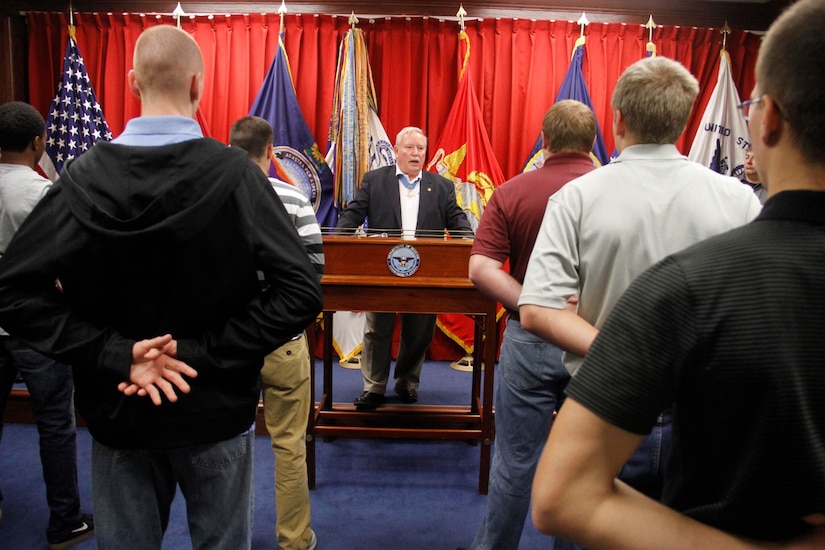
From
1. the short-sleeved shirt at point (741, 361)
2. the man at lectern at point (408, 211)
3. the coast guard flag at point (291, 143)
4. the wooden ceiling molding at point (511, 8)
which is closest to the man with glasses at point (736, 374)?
the short-sleeved shirt at point (741, 361)

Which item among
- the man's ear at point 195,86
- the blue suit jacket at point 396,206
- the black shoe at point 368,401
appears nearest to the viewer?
the man's ear at point 195,86

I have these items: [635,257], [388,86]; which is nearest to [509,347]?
[635,257]

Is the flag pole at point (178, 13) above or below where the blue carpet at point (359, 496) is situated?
above

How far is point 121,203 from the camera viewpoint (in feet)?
3.63

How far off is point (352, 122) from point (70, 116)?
2.19 m

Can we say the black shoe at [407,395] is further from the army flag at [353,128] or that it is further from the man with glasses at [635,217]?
the man with glasses at [635,217]

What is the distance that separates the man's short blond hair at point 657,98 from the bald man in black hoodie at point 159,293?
31.3 inches

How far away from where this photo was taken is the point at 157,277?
1133 millimetres

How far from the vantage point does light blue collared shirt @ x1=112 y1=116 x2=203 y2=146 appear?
1.15 meters

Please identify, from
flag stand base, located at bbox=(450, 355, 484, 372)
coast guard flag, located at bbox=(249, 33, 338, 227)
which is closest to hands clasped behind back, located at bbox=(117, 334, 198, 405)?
coast guard flag, located at bbox=(249, 33, 338, 227)

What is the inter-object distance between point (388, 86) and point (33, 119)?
3.05 metres

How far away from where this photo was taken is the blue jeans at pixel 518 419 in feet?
5.54

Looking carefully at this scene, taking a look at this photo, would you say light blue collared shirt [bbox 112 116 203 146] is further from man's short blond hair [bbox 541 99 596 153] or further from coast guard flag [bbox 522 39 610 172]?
coast guard flag [bbox 522 39 610 172]

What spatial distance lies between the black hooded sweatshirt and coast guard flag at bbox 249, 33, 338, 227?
345 centimetres
